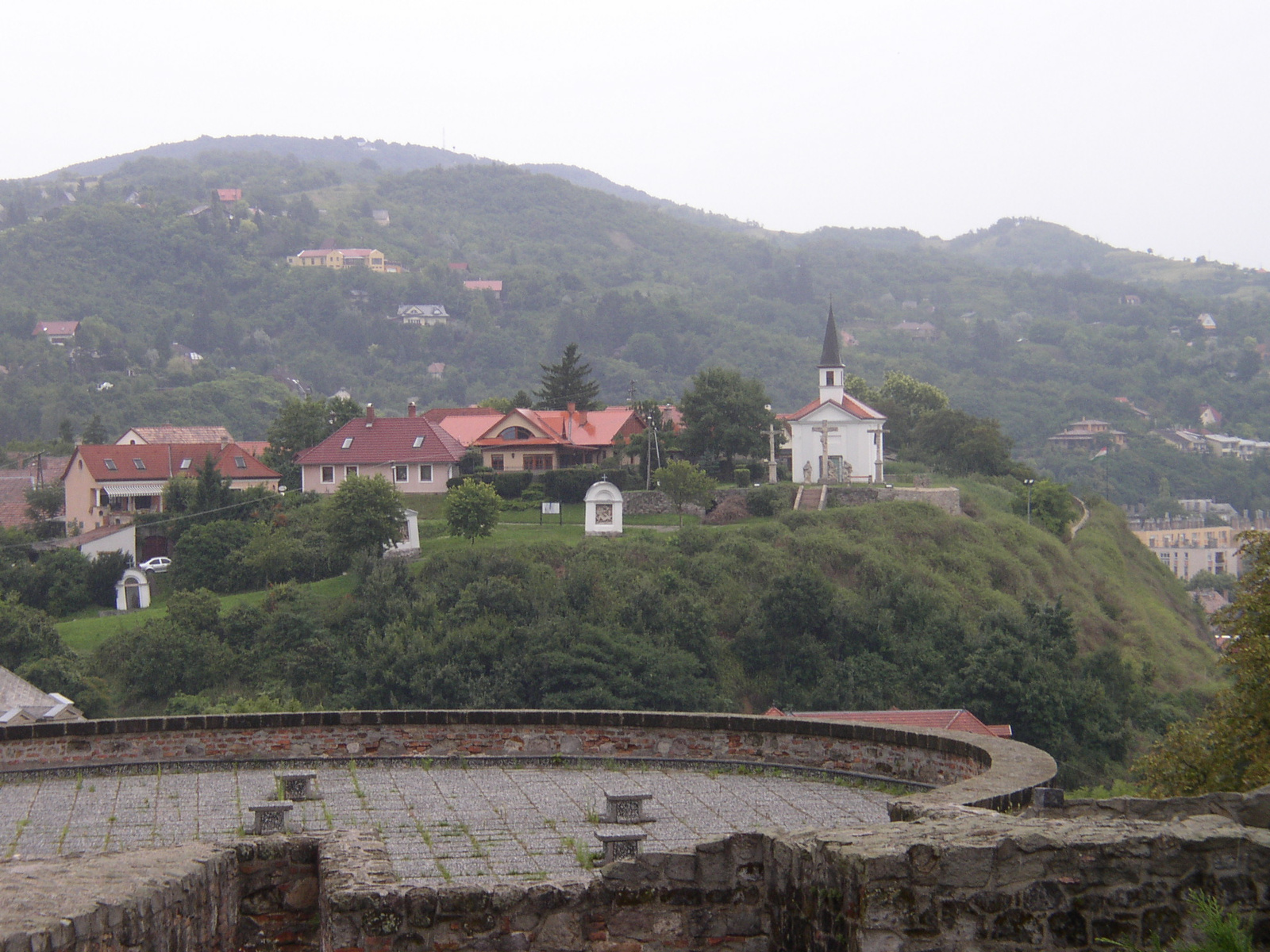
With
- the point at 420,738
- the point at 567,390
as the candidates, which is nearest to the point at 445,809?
the point at 420,738

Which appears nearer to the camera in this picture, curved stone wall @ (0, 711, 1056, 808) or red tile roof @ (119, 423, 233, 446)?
curved stone wall @ (0, 711, 1056, 808)

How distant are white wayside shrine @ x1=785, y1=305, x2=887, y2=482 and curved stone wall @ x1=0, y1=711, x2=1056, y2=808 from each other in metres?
46.5

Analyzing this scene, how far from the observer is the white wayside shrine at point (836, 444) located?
57.9 metres

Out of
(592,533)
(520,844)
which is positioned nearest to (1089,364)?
(592,533)

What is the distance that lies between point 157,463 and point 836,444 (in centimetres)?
3079

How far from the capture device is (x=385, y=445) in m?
58.8

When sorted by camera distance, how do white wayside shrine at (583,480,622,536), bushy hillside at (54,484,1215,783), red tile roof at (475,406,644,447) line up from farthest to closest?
red tile roof at (475,406,644,447) < white wayside shrine at (583,480,622,536) < bushy hillside at (54,484,1215,783)

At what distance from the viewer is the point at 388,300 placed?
185 m

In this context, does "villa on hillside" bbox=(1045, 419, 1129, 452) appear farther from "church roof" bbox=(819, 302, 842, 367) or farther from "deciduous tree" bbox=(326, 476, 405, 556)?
"deciduous tree" bbox=(326, 476, 405, 556)

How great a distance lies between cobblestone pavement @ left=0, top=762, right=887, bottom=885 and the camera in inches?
328

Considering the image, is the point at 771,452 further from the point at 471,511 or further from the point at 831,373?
the point at 471,511

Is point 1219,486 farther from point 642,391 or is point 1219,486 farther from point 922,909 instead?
point 922,909

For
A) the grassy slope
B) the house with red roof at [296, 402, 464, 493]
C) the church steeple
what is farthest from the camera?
the church steeple

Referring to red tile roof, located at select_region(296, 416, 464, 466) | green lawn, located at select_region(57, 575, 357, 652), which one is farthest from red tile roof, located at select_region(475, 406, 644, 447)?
green lawn, located at select_region(57, 575, 357, 652)
